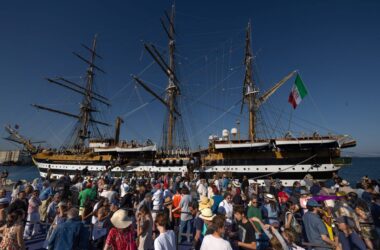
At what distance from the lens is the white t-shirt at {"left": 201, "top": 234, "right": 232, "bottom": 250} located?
2.48 meters

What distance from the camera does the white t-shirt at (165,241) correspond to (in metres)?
2.63

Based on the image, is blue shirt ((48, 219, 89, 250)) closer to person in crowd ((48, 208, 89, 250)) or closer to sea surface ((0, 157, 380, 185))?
person in crowd ((48, 208, 89, 250))

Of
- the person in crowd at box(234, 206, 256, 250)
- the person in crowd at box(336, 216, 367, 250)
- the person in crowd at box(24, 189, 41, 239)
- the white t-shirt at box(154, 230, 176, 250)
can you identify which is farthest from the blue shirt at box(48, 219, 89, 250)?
the person in crowd at box(336, 216, 367, 250)

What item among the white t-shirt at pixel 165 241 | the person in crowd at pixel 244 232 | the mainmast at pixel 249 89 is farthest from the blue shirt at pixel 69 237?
the mainmast at pixel 249 89

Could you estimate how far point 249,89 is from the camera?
28031mm

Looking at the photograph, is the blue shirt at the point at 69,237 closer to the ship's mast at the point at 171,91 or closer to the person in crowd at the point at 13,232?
the person in crowd at the point at 13,232

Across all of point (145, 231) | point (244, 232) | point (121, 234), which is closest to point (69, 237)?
point (121, 234)

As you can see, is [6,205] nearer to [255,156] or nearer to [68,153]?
[255,156]

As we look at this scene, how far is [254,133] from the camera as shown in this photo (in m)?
25.6

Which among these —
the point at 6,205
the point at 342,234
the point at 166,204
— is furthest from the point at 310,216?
the point at 6,205

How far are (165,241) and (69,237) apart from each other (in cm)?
156

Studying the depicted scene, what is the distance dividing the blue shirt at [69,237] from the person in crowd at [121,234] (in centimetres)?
63

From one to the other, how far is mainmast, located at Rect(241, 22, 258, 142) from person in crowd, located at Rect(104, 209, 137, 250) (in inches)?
925

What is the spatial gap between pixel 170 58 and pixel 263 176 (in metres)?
26.7
